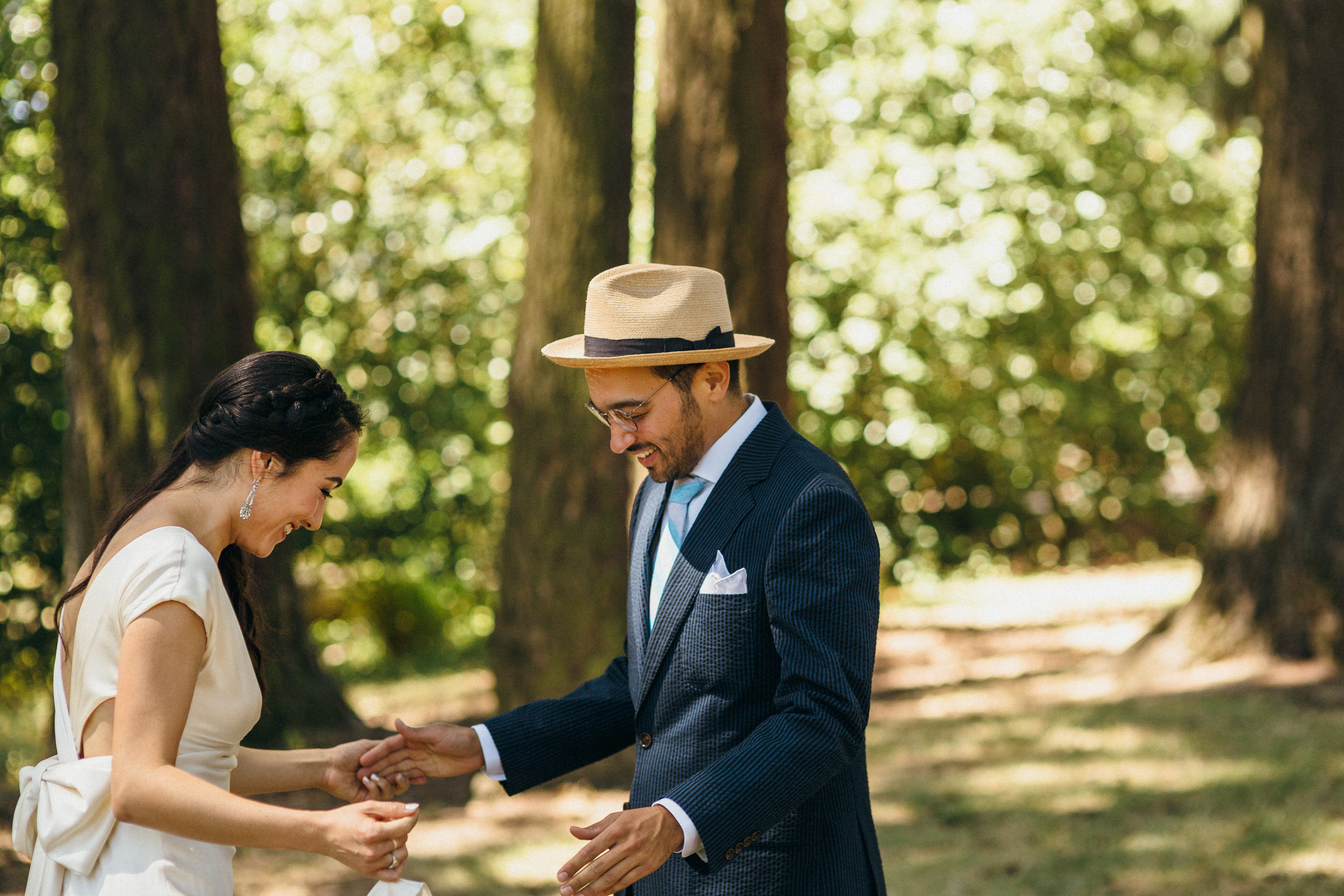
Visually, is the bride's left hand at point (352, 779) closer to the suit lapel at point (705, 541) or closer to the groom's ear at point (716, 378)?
the suit lapel at point (705, 541)

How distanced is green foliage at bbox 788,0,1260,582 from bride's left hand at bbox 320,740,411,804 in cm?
871

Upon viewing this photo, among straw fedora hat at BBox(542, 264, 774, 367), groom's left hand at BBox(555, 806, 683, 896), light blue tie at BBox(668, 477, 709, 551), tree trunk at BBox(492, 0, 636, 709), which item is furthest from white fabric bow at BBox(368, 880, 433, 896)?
tree trunk at BBox(492, 0, 636, 709)

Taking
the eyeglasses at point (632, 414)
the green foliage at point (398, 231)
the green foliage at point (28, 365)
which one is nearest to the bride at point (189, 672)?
the eyeglasses at point (632, 414)

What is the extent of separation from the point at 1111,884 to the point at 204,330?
470 centimetres

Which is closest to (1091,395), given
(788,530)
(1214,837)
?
(1214,837)

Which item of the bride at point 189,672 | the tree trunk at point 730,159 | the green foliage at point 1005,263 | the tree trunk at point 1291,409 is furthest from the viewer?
the green foliage at point 1005,263

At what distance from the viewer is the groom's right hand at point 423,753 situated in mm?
2936

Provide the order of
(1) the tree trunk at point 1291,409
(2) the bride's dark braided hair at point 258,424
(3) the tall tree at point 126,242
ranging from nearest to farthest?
(2) the bride's dark braided hair at point 258,424 < (3) the tall tree at point 126,242 < (1) the tree trunk at point 1291,409

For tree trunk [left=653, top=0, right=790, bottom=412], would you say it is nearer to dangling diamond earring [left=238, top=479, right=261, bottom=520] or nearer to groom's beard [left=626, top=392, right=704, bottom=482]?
groom's beard [left=626, top=392, right=704, bottom=482]

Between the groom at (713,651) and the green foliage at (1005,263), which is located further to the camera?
the green foliage at (1005,263)

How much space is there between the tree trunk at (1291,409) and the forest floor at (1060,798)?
33 centimetres

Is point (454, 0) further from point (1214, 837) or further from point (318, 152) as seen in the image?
point (1214, 837)

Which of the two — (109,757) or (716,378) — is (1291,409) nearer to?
(716,378)

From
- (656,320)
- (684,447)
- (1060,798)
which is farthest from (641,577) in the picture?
(1060,798)
